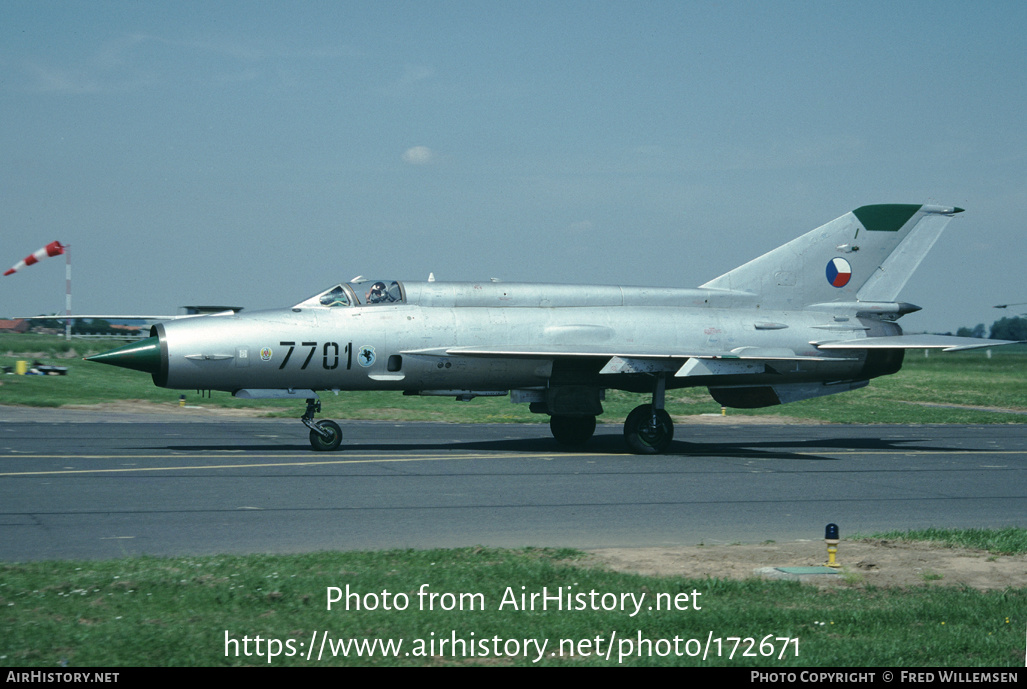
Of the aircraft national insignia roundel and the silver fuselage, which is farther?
the aircraft national insignia roundel

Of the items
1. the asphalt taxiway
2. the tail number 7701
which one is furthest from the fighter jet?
the asphalt taxiway

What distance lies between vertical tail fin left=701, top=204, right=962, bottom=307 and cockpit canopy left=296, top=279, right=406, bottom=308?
6.84 meters

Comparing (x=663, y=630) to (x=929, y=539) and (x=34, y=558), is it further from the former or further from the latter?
(x=34, y=558)

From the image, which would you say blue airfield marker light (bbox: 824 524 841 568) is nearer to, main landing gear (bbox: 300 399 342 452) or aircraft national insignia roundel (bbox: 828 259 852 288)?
main landing gear (bbox: 300 399 342 452)

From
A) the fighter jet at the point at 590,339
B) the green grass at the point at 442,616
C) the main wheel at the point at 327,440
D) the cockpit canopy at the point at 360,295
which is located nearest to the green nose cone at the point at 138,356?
the fighter jet at the point at 590,339

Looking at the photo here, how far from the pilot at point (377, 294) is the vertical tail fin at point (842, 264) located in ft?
23.0

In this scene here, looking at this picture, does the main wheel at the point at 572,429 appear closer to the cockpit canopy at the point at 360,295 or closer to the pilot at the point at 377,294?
the cockpit canopy at the point at 360,295

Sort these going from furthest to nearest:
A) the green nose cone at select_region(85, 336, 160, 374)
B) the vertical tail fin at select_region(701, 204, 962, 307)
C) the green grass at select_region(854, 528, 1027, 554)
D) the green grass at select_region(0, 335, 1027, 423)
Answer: the green grass at select_region(0, 335, 1027, 423) → the vertical tail fin at select_region(701, 204, 962, 307) → the green nose cone at select_region(85, 336, 160, 374) → the green grass at select_region(854, 528, 1027, 554)

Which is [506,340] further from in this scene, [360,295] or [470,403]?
[470,403]

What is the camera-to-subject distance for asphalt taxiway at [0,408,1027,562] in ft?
33.0

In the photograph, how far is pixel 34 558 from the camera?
334 inches

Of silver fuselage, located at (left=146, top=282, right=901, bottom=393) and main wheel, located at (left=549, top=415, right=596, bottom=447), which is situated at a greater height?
silver fuselage, located at (left=146, top=282, right=901, bottom=393)
